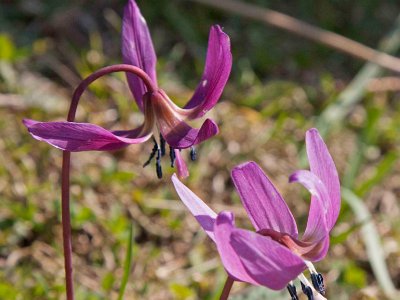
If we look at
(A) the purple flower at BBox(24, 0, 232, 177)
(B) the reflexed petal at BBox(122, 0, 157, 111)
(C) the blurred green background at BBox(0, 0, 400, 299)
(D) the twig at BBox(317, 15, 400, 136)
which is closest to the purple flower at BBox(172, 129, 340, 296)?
(A) the purple flower at BBox(24, 0, 232, 177)

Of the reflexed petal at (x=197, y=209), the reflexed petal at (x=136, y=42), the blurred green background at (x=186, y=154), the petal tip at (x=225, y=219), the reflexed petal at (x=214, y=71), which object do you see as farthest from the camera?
the blurred green background at (x=186, y=154)

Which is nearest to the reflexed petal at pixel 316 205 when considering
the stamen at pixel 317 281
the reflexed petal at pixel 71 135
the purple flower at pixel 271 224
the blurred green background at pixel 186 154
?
the purple flower at pixel 271 224

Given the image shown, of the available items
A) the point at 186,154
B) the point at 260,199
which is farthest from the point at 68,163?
the point at 186,154

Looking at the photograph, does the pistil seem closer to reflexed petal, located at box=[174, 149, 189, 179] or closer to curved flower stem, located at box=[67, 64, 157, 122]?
reflexed petal, located at box=[174, 149, 189, 179]

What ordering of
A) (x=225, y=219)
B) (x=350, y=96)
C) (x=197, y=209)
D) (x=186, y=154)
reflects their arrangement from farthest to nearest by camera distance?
1. (x=350, y=96)
2. (x=186, y=154)
3. (x=197, y=209)
4. (x=225, y=219)

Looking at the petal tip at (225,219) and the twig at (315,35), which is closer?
the petal tip at (225,219)

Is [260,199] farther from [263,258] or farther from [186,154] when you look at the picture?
[186,154]

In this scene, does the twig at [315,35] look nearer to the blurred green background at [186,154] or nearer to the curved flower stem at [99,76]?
the blurred green background at [186,154]

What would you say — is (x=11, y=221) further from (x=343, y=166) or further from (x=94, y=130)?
(x=343, y=166)
